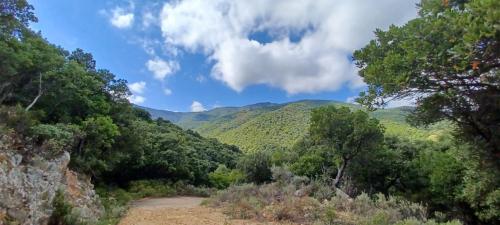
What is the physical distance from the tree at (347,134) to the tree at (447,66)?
554 inches

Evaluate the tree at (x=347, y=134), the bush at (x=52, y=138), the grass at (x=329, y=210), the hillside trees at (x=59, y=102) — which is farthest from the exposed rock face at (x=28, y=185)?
the tree at (x=347, y=134)

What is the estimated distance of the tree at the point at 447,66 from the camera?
20.3 ft

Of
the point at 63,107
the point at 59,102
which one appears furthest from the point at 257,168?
the point at 59,102

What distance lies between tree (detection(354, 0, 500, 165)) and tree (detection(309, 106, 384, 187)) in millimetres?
14079

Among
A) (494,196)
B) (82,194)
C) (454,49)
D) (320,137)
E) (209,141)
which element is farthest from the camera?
(209,141)

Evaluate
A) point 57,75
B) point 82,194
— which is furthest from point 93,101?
point 82,194

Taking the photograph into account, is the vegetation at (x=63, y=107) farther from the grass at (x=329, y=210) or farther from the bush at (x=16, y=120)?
the grass at (x=329, y=210)

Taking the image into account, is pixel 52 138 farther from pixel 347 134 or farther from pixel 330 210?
pixel 347 134

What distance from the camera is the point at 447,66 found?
7.05 m

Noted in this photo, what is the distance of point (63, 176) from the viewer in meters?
12.4

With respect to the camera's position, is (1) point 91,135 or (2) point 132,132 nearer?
(1) point 91,135

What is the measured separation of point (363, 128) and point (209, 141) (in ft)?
129

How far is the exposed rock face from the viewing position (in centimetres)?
767

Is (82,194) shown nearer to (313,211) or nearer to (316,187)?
(313,211)
